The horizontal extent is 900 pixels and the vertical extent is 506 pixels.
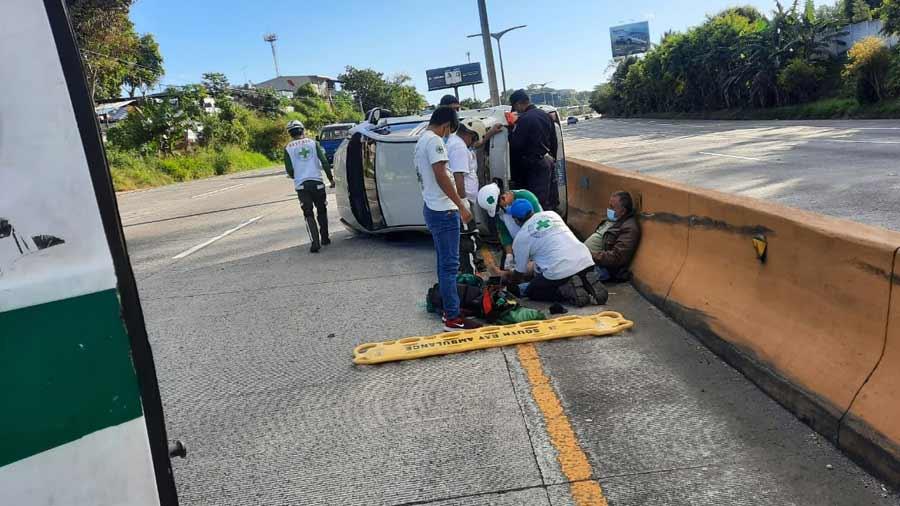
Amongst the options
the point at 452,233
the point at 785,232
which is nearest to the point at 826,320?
the point at 785,232

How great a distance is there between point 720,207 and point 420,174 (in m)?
2.25

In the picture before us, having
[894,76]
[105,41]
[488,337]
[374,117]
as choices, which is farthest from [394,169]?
[105,41]

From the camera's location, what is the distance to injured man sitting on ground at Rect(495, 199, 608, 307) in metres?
5.43

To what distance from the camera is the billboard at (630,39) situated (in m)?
89.8

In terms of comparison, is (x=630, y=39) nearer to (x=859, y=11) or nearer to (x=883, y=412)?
(x=859, y=11)

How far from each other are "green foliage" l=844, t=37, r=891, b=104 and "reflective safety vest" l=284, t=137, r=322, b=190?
2670 centimetres

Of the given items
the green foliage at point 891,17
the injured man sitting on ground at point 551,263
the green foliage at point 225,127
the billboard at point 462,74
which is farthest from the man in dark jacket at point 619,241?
the billboard at point 462,74

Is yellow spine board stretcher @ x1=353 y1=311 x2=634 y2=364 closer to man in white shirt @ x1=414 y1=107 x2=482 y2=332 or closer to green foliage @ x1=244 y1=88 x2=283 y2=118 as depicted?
man in white shirt @ x1=414 y1=107 x2=482 y2=332

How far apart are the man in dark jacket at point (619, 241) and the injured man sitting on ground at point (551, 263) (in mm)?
504

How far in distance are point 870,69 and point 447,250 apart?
29.1 m

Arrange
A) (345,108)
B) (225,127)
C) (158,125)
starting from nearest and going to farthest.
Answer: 1. (158,125)
2. (225,127)
3. (345,108)

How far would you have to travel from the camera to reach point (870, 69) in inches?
1061

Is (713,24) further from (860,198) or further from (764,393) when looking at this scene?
(764,393)

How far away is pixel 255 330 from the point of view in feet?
18.4
